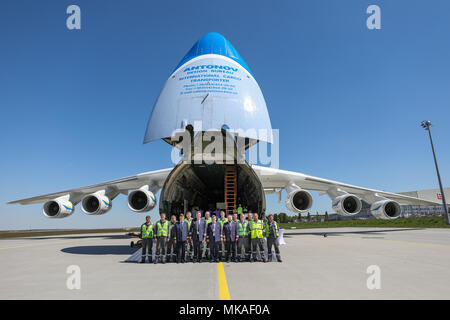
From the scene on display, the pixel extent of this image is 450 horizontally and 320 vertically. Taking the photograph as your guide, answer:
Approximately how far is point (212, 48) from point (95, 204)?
347 inches

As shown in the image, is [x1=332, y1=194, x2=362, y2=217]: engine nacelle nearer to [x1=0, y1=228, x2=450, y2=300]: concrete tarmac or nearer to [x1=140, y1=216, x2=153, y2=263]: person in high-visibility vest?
[x1=0, y1=228, x2=450, y2=300]: concrete tarmac

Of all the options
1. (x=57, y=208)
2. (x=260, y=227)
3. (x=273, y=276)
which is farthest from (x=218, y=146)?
(x=57, y=208)

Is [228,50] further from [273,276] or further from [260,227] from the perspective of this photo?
[273,276]

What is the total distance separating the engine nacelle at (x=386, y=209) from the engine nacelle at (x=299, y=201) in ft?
16.8

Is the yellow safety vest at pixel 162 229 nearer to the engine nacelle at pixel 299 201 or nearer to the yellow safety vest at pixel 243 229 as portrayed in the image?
the yellow safety vest at pixel 243 229

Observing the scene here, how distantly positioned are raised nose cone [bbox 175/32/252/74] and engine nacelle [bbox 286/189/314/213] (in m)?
4.86

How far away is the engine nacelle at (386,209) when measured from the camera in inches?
527

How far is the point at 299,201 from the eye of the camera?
1096 cm

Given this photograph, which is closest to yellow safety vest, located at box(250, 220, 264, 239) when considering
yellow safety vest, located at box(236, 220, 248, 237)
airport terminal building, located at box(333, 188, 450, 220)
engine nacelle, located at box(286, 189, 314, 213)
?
yellow safety vest, located at box(236, 220, 248, 237)

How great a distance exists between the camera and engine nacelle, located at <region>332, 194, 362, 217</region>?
12.3m

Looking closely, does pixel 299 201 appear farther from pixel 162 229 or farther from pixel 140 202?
pixel 140 202

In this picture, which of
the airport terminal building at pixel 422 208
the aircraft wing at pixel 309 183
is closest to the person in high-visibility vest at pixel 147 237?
the aircraft wing at pixel 309 183
